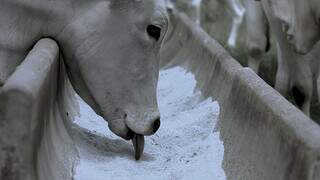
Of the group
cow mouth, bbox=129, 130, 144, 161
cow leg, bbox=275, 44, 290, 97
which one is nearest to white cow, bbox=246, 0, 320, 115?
cow leg, bbox=275, 44, 290, 97

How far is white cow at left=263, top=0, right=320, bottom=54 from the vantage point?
5.55 metres

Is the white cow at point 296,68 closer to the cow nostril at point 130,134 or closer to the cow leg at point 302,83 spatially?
the cow leg at point 302,83

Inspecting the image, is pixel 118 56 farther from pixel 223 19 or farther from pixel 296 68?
pixel 223 19

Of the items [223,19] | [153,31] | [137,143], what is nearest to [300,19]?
[153,31]

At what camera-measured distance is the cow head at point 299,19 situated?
5.55 m

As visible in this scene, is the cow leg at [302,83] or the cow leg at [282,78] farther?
the cow leg at [282,78]

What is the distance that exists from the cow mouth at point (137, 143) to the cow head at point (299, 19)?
1897 mm

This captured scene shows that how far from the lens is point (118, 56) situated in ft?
12.8

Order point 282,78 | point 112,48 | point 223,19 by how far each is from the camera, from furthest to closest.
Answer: point 223,19 < point 282,78 < point 112,48

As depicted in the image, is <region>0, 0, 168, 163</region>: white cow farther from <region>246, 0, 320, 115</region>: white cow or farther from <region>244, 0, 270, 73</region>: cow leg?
<region>244, 0, 270, 73</region>: cow leg

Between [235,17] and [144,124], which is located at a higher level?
[144,124]

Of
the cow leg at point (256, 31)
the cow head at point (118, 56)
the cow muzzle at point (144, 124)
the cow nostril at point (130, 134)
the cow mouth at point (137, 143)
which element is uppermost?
the cow head at point (118, 56)

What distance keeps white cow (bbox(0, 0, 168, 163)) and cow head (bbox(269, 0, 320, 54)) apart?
1726mm

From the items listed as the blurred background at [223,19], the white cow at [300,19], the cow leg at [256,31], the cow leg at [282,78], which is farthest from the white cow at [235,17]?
the white cow at [300,19]
